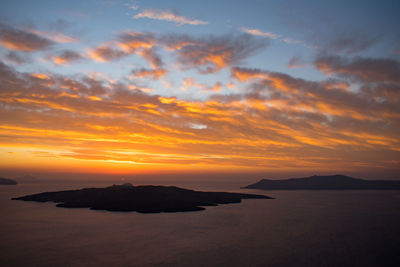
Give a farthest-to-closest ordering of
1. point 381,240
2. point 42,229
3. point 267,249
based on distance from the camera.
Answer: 1. point 42,229
2. point 381,240
3. point 267,249

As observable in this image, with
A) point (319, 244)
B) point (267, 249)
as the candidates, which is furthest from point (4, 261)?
point (319, 244)

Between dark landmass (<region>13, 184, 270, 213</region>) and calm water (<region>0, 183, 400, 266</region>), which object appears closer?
calm water (<region>0, 183, 400, 266</region>)

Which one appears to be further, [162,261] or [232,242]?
[232,242]

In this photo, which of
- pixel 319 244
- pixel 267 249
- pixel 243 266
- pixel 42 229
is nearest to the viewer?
pixel 243 266

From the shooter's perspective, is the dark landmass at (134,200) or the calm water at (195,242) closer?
the calm water at (195,242)

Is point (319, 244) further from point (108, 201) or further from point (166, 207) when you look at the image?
point (108, 201)

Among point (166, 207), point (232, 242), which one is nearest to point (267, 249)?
point (232, 242)

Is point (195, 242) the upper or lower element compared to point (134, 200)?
lower

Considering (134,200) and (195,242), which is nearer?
(195,242)

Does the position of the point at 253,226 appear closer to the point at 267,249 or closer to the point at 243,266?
the point at 267,249
